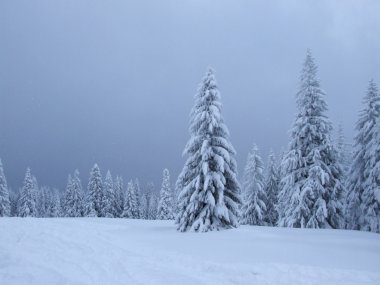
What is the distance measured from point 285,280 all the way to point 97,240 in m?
8.51

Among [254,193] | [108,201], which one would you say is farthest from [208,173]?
[108,201]

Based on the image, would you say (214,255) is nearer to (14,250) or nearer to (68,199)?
(14,250)

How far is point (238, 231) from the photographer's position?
18797 millimetres

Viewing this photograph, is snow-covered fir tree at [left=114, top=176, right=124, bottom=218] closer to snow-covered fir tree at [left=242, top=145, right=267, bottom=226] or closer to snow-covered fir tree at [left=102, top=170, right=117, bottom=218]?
snow-covered fir tree at [left=102, top=170, right=117, bottom=218]

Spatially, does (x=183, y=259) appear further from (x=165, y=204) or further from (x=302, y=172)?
(x=165, y=204)

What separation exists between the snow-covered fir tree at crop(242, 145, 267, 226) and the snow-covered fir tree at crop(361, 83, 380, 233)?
40.6 feet

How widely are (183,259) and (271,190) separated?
29.7 m

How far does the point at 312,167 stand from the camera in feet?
80.6

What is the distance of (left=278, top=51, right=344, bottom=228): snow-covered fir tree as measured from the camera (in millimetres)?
24359

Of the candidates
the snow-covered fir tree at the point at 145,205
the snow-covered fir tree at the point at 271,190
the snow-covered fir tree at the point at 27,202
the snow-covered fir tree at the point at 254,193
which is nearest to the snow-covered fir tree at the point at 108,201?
the snow-covered fir tree at the point at 27,202

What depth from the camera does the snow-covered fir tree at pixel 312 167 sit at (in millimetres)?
24359

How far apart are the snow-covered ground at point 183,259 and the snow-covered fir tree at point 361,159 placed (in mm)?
10439

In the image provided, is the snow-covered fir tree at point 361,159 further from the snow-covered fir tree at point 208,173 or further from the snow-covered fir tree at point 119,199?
the snow-covered fir tree at point 119,199

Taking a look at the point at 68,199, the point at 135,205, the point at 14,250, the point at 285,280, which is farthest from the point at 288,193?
the point at 68,199
